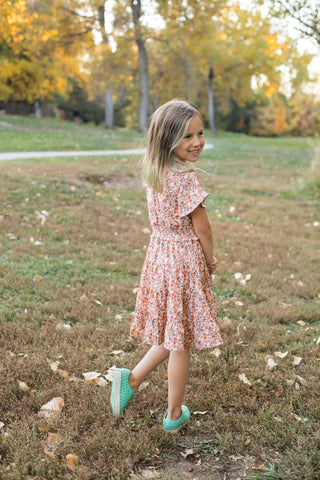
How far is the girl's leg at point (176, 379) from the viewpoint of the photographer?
242 cm

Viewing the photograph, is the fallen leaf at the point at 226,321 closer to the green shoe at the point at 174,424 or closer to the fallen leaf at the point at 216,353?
the fallen leaf at the point at 216,353

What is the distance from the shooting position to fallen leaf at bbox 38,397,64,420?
8.22 feet

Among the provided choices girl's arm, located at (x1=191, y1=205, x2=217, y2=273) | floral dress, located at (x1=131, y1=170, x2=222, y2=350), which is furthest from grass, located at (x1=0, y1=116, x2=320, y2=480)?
girl's arm, located at (x1=191, y1=205, x2=217, y2=273)

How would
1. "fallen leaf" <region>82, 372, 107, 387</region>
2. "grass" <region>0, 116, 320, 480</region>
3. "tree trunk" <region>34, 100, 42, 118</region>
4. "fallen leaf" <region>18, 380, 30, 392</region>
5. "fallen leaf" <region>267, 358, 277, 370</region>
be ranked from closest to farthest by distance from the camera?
1. "grass" <region>0, 116, 320, 480</region>
2. "fallen leaf" <region>18, 380, 30, 392</region>
3. "fallen leaf" <region>82, 372, 107, 387</region>
4. "fallen leaf" <region>267, 358, 277, 370</region>
5. "tree trunk" <region>34, 100, 42, 118</region>

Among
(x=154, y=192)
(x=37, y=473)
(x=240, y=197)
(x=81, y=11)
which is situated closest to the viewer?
(x=37, y=473)

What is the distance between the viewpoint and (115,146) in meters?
15.2

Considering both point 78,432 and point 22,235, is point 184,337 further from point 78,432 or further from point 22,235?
point 22,235

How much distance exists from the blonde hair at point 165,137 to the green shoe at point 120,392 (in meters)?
1.09

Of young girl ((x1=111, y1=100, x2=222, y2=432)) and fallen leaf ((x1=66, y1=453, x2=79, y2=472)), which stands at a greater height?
young girl ((x1=111, y1=100, x2=222, y2=432))

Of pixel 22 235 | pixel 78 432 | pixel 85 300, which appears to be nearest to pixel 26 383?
pixel 78 432

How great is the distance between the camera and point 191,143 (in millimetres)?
2336

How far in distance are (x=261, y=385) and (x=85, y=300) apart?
6.10 ft

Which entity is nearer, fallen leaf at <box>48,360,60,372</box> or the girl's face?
the girl's face

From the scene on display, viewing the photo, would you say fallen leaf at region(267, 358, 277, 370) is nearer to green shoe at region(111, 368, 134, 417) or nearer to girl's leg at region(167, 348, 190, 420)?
girl's leg at region(167, 348, 190, 420)
